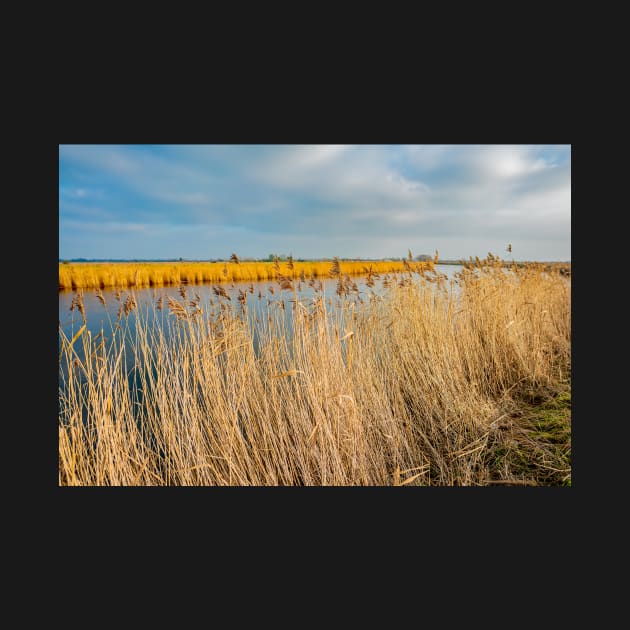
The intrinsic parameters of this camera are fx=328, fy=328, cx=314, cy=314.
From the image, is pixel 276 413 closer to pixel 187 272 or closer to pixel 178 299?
pixel 178 299

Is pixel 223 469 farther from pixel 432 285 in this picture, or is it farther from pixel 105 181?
pixel 432 285

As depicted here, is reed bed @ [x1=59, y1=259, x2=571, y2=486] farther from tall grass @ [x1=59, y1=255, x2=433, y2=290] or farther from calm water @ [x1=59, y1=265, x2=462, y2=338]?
tall grass @ [x1=59, y1=255, x2=433, y2=290]

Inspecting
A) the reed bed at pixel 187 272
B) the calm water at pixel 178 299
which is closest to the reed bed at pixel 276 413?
the calm water at pixel 178 299

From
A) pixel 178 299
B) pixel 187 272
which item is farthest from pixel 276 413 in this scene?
pixel 187 272

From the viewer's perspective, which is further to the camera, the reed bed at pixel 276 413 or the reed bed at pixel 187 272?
the reed bed at pixel 187 272

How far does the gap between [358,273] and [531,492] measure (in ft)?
6.24

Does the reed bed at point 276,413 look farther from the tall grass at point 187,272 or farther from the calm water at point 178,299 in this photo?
the tall grass at point 187,272

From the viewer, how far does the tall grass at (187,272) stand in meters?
2.22

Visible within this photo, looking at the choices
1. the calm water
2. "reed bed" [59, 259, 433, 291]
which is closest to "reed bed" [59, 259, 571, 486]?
the calm water

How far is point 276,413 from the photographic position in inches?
88.0

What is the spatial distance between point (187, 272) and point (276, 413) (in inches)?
51.5

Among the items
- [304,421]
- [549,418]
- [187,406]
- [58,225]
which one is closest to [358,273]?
[304,421]

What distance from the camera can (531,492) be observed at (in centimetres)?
204

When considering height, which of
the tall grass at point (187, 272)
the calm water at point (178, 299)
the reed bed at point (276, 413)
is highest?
the tall grass at point (187, 272)
